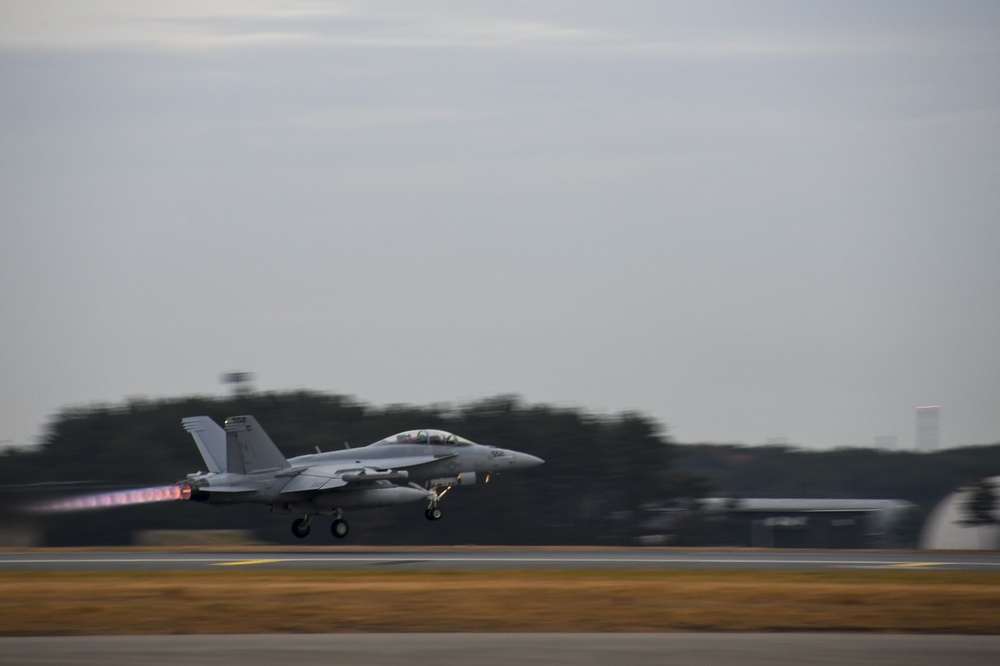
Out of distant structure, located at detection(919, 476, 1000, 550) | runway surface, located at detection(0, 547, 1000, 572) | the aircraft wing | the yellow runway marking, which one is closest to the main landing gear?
the aircraft wing

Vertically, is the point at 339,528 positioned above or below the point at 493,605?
above

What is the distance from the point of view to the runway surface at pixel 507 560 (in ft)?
102

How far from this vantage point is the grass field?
19.3 metres

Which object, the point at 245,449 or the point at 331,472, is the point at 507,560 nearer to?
the point at 331,472

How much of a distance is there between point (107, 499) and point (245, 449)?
17.6 meters

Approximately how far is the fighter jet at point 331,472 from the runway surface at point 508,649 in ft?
73.0

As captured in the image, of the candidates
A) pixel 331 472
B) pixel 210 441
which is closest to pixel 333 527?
pixel 331 472

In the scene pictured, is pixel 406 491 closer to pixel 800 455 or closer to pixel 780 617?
pixel 780 617

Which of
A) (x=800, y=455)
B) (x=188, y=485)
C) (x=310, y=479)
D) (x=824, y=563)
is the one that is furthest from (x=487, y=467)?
(x=800, y=455)

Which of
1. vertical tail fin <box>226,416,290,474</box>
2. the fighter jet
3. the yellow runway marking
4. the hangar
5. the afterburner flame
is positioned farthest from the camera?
the hangar

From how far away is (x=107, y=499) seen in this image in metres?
55.2

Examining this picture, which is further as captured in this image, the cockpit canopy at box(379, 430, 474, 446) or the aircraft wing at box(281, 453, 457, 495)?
the cockpit canopy at box(379, 430, 474, 446)

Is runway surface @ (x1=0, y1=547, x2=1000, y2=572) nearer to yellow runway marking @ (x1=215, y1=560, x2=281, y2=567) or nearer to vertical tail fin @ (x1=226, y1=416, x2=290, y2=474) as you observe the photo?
yellow runway marking @ (x1=215, y1=560, x2=281, y2=567)

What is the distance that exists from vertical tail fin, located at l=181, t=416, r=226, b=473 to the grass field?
16311 mm
